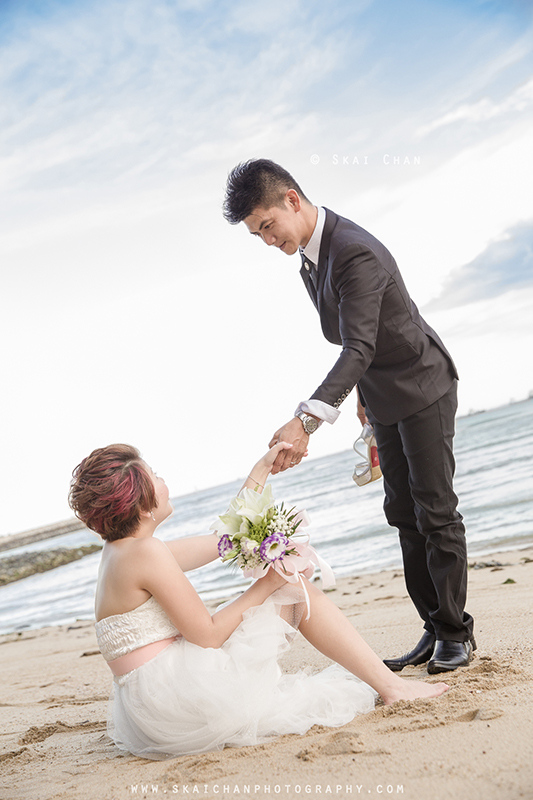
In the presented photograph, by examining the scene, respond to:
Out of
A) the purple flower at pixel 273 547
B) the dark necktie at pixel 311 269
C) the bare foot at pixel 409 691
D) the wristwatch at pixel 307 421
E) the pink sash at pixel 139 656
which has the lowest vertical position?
the bare foot at pixel 409 691

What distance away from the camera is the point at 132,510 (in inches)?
85.3

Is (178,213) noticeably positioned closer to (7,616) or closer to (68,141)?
(68,141)

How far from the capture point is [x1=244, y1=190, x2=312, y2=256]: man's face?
2.79 meters

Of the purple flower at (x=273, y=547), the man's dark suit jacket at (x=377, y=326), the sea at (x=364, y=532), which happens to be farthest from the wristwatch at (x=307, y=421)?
the sea at (x=364, y=532)

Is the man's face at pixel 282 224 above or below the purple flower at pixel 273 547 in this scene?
above

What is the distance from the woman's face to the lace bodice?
31 cm

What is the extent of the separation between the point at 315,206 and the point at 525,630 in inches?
89.9

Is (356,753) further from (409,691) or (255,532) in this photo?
(255,532)

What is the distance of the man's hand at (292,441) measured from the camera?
7.72 feet

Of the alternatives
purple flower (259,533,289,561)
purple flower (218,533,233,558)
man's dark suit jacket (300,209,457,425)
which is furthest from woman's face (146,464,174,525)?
man's dark suit jacket (300,209,457,425)

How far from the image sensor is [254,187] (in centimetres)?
274

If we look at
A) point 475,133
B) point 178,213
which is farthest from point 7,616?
point 475,133

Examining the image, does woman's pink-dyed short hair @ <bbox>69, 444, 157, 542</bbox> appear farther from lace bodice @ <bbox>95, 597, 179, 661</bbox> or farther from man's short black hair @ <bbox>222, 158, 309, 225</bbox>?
man's short black hair @ <bbox>222, 158, 309, 225</bbox>

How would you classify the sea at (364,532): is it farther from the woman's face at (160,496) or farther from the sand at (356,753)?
the woman's face at (160,496)
